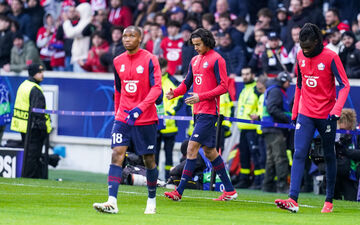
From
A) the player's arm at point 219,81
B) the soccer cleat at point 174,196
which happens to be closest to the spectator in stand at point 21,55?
the soccer cleat at point 174,196

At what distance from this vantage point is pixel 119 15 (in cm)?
2328

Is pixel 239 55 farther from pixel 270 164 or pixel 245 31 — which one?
pixel 270 164

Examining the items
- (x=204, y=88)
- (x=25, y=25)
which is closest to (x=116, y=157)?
(x=204, y=88)

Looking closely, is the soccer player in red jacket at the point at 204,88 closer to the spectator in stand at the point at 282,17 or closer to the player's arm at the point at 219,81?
the player's arm at the point at 219,81

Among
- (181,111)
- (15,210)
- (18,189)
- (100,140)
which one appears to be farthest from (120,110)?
(100,140)

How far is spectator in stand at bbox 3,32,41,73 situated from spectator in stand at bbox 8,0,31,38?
77.2 inches

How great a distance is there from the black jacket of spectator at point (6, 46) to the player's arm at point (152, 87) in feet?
40.4

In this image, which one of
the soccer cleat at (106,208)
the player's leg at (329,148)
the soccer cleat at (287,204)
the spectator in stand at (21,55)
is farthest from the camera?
the spectator in stand at (21,55)

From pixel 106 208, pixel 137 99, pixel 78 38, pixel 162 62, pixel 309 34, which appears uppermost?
pixel 78 38

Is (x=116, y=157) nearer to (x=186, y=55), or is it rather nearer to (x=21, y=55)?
(x=186, y=55)

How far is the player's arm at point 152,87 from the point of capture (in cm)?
1070

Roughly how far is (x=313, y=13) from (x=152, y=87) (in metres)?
9.48

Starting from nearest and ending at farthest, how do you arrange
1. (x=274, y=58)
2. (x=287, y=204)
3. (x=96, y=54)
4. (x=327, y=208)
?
(x=287, y=204) < (x=327, y=208) < (x=274, y=58) < (x=96, y=54)

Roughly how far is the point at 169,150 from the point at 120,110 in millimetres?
7619
